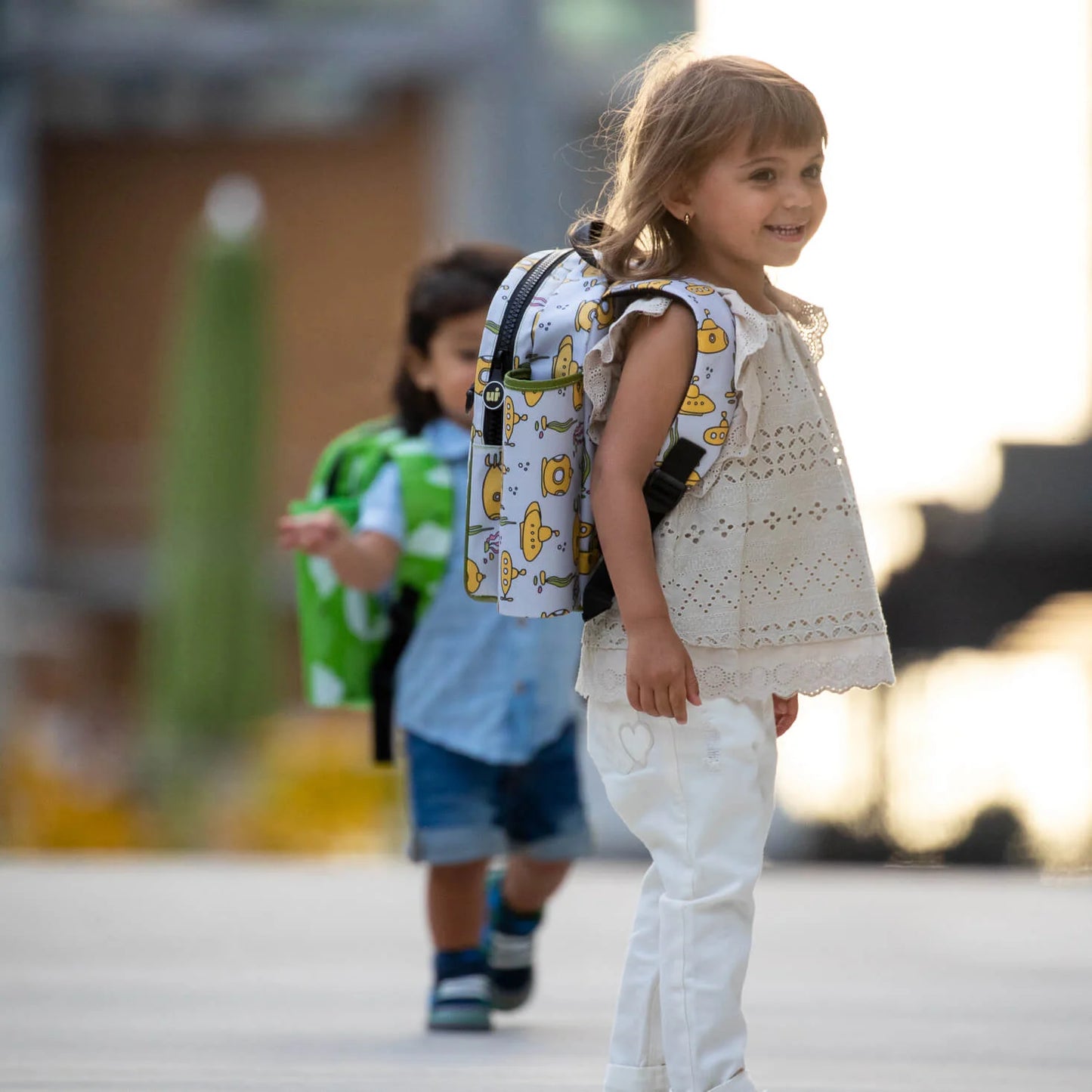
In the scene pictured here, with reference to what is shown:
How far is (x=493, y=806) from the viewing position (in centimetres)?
300

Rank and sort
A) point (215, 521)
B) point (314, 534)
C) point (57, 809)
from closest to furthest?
point (314, 534) < point (57, 809) < point (215, 521)

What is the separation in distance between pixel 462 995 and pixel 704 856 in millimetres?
1024

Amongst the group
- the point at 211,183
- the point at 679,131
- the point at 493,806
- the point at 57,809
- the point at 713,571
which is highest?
the point at 211,183

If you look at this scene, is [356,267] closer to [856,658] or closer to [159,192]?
[159,192]

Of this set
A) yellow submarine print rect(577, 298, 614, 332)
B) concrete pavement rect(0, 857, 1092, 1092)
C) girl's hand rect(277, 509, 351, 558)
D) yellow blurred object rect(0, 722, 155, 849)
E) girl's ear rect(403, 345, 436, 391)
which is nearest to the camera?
yellow submarine print rect(577, 298, 614, 332)

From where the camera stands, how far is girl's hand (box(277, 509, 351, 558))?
2.88 m

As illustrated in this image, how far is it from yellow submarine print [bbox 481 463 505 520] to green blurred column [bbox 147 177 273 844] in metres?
12.0

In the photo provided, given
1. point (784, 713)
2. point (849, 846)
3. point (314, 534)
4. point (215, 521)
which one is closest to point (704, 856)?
point (784, 713)

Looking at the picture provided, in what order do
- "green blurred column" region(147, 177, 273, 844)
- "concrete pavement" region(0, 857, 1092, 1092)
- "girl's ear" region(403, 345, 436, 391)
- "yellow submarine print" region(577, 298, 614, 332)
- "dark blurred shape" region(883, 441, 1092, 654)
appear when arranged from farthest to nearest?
"green blurred column" region(147, 177, 273, 844)
"dark blurred shape" region(883, 441, 1092, 654)
"girl's ear" region(403, 345, 436, 391)
"concrete pavement" region(0, 857, 1092, 1092)
"yellow submarine print" region(577, 298, 614, 332)

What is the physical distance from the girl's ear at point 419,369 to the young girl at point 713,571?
0.94 m

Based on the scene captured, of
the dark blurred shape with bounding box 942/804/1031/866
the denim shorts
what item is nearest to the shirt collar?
the denim shorts

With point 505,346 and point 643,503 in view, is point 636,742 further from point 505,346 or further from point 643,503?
point 505,346

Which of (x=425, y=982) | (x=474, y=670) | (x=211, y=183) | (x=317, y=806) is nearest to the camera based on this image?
(x=474, y=670)

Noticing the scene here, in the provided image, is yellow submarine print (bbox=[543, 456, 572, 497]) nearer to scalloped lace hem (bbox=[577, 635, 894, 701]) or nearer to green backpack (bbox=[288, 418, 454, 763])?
scalloped lace hem (bbox=[577, 635, 894, 701])
